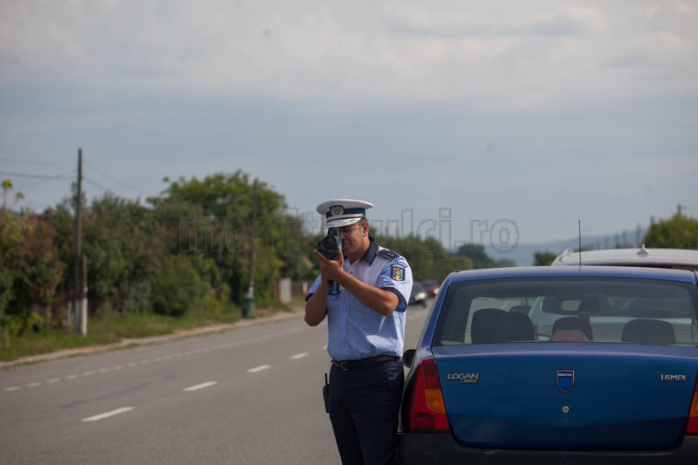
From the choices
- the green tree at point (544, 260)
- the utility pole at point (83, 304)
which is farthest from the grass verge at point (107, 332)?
the green tree at point (544, 260)

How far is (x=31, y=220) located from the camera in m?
29.7

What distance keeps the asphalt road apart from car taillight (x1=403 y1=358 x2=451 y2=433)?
3417mm

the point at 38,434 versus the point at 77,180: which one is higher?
the point at 77,180

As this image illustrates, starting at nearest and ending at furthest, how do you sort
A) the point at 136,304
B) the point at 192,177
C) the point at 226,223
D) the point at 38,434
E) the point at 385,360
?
1. the point at 385,360
2. the point at 38,434
3. the point at 136,304
4. the point at 226,223
5. the point at 192,177

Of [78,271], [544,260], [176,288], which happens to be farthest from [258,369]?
[176,288]

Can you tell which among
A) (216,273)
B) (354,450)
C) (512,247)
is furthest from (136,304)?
(354,450)

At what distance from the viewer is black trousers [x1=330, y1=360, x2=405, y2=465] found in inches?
186

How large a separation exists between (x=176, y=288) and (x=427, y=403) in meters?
37.2

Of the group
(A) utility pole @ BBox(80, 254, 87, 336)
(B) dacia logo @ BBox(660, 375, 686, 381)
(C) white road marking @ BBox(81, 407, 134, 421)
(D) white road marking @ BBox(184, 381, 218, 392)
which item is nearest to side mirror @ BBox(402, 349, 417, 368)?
(B) dacia logo @ BBox(660, 375, 686, 381)

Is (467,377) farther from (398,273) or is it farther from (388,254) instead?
(388,254)

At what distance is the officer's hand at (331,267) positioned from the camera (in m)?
4.61

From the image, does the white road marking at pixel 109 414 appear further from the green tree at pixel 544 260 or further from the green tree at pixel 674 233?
the green tree at pixel 674 233

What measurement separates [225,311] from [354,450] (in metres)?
46.4

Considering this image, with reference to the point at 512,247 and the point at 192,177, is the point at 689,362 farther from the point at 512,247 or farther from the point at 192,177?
the point at 192,177
